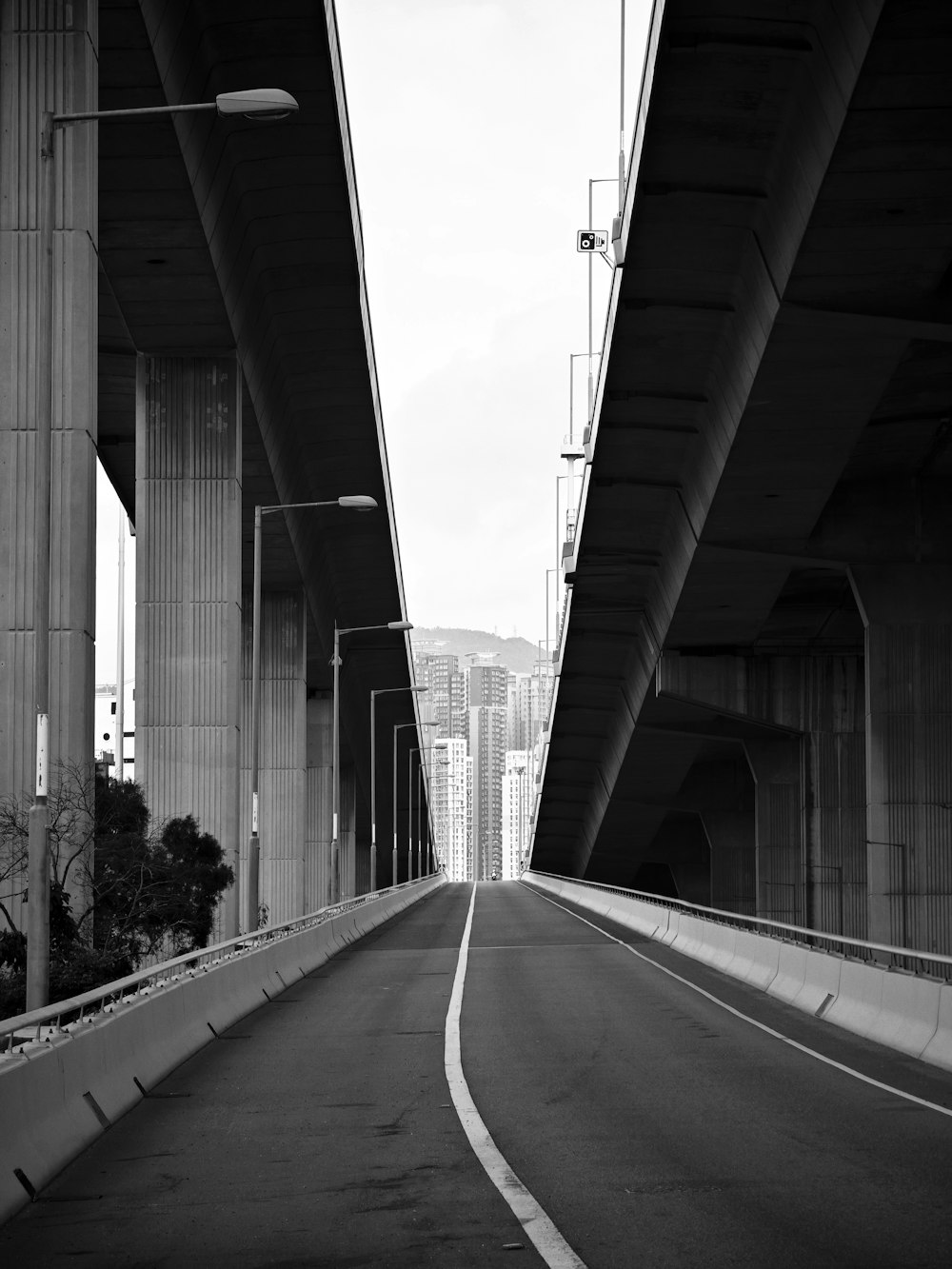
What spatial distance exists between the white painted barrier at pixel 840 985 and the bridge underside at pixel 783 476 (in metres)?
8.83

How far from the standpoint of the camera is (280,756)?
2341 inches

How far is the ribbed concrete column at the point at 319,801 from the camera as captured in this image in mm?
73250

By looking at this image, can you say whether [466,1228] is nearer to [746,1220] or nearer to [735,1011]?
[746,1220]

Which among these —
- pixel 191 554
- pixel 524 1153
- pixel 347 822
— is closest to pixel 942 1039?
pixel 524 1153

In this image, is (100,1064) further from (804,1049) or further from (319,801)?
(319,801)

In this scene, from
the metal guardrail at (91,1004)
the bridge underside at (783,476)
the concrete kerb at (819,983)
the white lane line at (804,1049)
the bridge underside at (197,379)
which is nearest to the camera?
the metal guardrail at (91,1004)

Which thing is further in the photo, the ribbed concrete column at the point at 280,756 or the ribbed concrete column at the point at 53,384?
the ribbed concrete column at the point at 280,756

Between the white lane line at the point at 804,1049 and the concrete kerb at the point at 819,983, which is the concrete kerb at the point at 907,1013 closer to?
the white lane line at the point at 804,1049

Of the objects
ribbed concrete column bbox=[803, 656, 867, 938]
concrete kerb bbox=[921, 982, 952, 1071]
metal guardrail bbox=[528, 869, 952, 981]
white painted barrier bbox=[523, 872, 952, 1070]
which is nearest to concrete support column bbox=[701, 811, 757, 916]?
metal guardrail bbox=[528, 869, 952, 981]

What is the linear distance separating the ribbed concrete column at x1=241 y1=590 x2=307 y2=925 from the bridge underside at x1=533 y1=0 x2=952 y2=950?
936 centimetres

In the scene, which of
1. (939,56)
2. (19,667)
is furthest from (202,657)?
(939,56)

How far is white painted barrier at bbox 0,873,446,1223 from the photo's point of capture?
10492 mm

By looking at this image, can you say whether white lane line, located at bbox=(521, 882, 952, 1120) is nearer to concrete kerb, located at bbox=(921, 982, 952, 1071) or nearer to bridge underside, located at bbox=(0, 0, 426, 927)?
concrete kerb, located at bbox=(921, 982, 952, 1071)

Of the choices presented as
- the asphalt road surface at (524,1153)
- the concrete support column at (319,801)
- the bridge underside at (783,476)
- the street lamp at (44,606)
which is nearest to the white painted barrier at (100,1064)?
the asphalt road surface at (524,1153)
